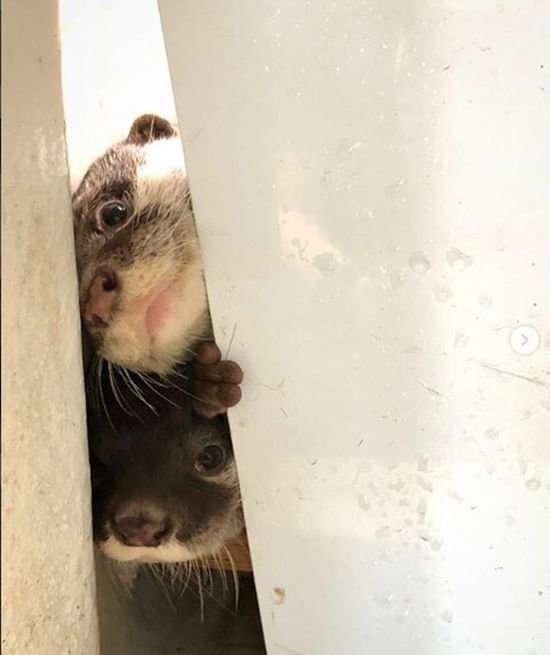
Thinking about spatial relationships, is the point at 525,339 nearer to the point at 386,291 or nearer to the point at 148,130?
the point at 386,291

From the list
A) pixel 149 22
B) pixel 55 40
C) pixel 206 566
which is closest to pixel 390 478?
pixel 206 566

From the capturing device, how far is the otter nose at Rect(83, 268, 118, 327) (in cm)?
105

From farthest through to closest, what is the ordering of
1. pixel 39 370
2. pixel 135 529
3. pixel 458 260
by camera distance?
pixel 135 529
pixel 458 260
pixel 39 370

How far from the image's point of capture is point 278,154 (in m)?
0.96

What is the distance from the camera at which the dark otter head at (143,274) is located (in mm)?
1069

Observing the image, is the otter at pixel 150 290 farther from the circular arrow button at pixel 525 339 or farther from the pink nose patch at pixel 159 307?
the circular arrow button at pixel 525 339

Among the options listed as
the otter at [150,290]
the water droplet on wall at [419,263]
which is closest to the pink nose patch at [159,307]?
the otter at [150,290]

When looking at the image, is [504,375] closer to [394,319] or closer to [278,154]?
[394,319]

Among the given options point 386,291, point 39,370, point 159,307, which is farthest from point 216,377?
point 39,370

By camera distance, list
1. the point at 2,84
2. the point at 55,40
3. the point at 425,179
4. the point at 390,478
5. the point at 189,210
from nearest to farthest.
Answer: the point at 2,84 < the point at 55,40 < the point at 425,179 < the point at 390,478 < the point at 189,210

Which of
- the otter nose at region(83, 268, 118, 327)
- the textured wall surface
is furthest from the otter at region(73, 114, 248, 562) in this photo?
the textured wall surface

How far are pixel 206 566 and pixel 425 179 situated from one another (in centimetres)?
73

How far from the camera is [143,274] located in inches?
42.6

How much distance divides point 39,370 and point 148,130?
69 centimetres
